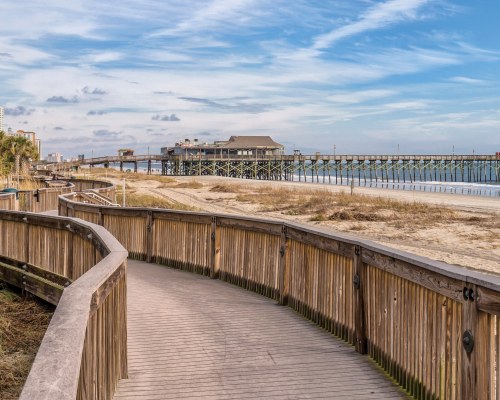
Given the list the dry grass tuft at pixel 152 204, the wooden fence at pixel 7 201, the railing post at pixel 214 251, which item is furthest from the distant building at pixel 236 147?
the railing post at pixel 214 251

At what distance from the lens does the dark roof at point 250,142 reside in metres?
132

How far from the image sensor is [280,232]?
8.75 meters

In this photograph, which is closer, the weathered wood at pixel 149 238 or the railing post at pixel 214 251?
the railing post at pixel 214 251

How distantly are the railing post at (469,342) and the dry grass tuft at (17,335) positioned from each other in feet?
13.3

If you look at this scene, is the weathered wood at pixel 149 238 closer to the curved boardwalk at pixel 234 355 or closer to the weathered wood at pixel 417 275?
the curved boardwalk at pixel 234 355

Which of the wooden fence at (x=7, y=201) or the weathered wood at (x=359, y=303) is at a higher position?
the wooden fence at (x=7, y=201)

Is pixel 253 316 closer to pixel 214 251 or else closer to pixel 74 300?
pixel 214 251

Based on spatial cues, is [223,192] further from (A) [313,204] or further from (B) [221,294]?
(B) [221,294]

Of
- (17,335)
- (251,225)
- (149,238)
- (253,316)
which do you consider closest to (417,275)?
(253,316)

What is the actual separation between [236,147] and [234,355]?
410 feet

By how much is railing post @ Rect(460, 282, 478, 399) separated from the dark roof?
4994 inches

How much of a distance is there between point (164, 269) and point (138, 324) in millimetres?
3982

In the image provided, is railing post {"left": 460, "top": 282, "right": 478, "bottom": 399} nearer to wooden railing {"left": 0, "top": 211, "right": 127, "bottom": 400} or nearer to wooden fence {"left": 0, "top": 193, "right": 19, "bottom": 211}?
wooden railing {"left": 0, "top": 211, "right": 127, "bottom": 400}

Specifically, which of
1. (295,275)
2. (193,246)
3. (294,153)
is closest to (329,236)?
(295,275)
